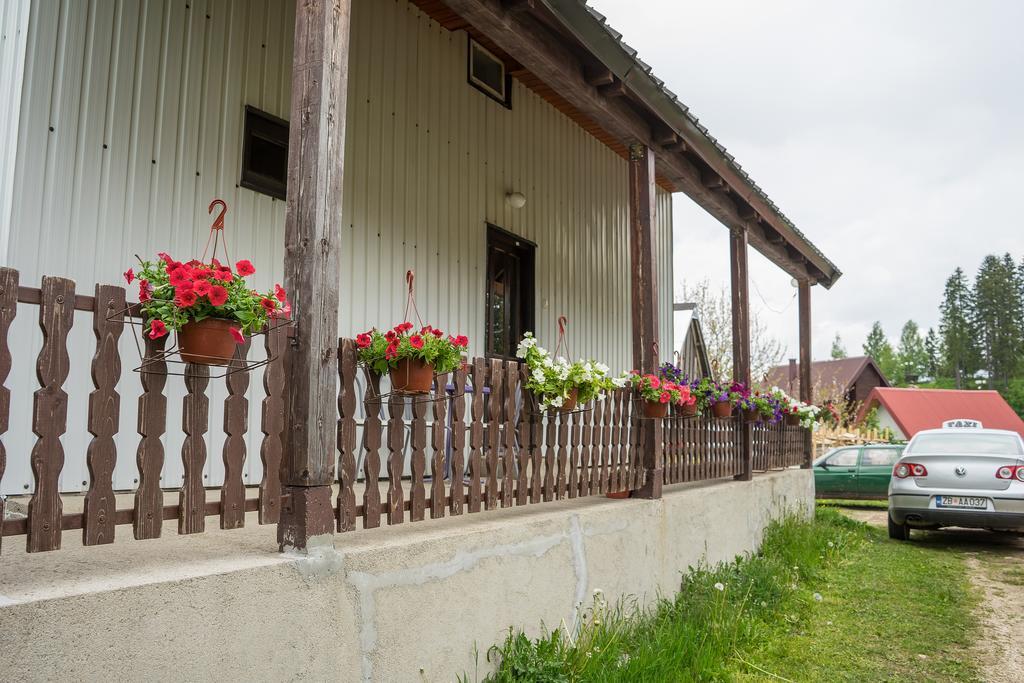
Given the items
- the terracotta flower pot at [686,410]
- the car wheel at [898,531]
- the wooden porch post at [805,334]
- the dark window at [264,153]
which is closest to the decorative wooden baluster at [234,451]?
the dark window at [264,153]

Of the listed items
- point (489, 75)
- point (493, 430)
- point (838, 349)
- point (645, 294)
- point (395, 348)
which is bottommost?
point (493, 430)

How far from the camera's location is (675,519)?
5883 mm

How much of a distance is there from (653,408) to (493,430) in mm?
1914

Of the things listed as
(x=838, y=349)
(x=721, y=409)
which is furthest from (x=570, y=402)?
(x=838, y=349)

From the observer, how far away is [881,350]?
270 feet

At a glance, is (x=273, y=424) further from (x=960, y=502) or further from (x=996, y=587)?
(x=960, y=502)

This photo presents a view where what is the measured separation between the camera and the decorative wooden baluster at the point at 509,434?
4125mm

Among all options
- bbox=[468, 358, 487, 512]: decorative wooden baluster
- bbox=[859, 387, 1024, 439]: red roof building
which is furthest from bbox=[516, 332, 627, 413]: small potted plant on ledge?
bbox=[859, 387, 1024, 439]: red roof building

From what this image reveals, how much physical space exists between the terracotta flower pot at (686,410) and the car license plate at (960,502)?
4.89 metres

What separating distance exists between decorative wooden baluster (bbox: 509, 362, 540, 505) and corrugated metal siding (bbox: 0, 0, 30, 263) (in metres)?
2.57

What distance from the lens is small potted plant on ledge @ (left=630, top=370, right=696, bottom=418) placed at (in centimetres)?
554

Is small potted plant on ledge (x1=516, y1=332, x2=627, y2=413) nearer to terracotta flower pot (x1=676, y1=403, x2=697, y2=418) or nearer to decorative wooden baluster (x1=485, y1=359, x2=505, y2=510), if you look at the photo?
decorative wooden baluster (x1=485, y1=359, x2=505, y2=510)

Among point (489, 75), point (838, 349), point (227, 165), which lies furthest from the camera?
point (838, 349)

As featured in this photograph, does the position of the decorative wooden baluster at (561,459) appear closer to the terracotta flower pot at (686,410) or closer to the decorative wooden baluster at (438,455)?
the decorative wooden baluster at (438,455)
